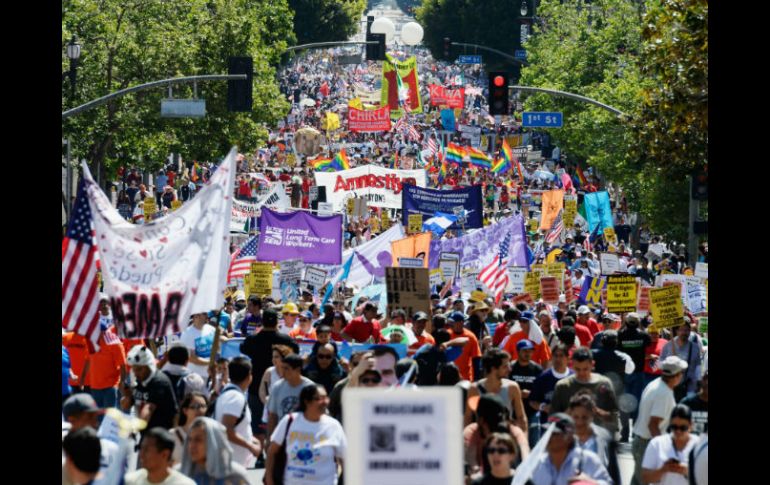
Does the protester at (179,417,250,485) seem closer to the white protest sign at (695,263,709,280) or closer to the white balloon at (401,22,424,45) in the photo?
the white protest sign at (695,263,709,280)

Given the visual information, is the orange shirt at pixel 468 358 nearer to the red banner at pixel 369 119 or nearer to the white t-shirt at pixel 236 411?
the white t-shirt at pixel 236 411

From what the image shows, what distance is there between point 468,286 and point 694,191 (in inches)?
179

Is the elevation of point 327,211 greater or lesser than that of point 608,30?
lesser

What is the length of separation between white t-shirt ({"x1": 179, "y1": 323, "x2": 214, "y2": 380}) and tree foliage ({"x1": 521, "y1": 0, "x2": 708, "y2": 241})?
795 cm

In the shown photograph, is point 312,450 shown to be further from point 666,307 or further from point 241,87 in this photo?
point 241,87

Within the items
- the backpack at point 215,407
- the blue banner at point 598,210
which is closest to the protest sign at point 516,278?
the blue banner at point 598,210

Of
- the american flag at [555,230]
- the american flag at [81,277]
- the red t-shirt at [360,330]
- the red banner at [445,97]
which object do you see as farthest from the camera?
the red banner at [445,97]

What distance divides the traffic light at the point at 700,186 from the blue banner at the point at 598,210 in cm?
940

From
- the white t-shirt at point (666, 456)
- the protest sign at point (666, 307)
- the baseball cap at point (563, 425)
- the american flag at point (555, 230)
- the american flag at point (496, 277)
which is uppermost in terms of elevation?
the american flag at point (555, 230)

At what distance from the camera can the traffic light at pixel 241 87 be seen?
31281 millimetres

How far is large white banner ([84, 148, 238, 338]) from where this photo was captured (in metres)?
11.2

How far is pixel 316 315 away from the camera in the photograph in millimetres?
19703
